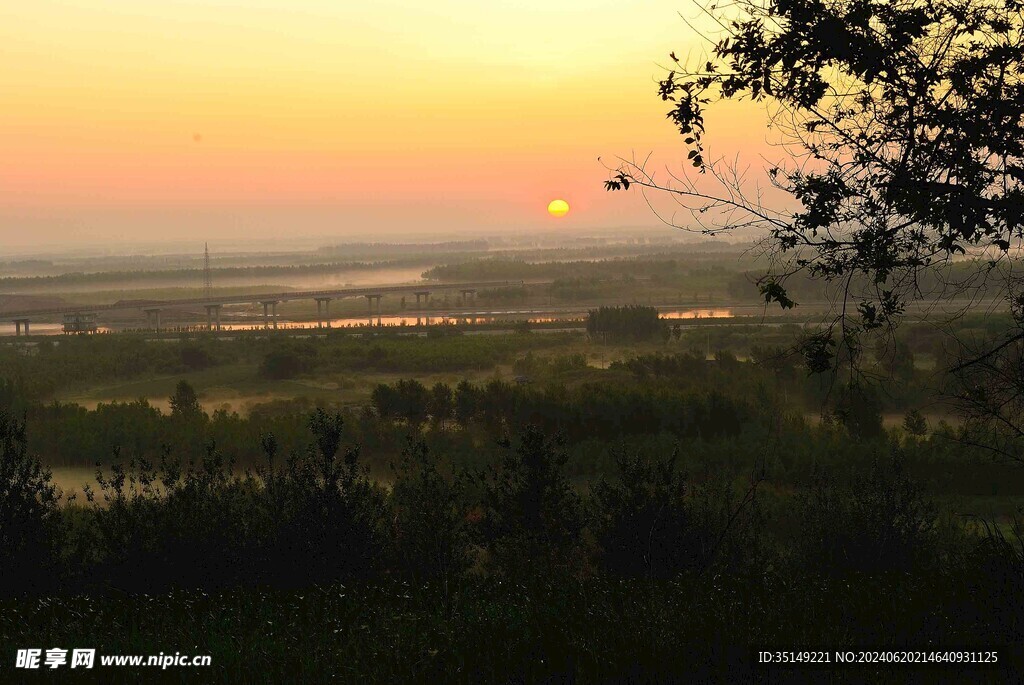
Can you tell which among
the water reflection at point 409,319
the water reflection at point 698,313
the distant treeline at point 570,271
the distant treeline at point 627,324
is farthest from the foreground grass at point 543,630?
the distant treeline at point 570,271

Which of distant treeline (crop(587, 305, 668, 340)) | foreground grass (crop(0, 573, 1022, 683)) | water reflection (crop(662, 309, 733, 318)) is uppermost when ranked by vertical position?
foreground grass (crop(0, 573, 1022, 683))

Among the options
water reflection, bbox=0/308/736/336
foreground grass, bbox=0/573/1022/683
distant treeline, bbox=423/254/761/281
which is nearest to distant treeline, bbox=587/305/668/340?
water reflection, bbox=0/308/736/336

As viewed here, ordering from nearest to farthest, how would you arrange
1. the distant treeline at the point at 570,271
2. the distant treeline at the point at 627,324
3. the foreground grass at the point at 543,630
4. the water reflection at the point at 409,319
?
1. the foreground grass at the point at 543,630
2. the distant treeline at the point at 627,324
3. the water reflection at the point at 409,319
4. the distant treeline at the point at 570,271

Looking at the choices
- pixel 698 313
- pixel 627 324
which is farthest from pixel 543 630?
pixel 698 313

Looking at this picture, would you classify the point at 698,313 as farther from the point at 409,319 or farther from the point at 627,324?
the point at 409,319

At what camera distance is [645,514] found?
11977 millimetres

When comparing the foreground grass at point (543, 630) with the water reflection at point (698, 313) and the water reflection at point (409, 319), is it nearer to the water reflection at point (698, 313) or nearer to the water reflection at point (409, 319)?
the water reflection at point (409, 319)

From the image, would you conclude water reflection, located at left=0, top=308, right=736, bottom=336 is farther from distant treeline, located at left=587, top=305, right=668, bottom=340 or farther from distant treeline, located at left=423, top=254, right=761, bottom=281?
distant treeline, located at left=423, top=254, right=761, bottom=281

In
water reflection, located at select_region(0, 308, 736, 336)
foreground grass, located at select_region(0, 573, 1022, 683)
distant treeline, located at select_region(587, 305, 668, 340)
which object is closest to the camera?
foreground grass, located at select_region(0, 573, 1022, 683)

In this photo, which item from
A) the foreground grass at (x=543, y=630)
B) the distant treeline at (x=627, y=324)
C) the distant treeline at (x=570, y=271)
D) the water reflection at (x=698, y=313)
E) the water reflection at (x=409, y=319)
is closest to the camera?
the foreground grass at (x=543, y=630)

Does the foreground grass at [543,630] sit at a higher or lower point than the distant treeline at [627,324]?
higher

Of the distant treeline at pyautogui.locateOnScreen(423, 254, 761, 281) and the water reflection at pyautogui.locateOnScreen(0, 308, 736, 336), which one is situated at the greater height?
the distant treeline at pyautogui.locateOnScreen(423, 254, 761, 281)

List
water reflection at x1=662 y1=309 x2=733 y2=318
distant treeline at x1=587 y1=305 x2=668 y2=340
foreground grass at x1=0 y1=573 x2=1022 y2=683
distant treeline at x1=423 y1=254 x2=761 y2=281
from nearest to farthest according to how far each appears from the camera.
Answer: foreground grass at x1=0 y1=573 x2=1022 y2=683 → distant treeline at x1=587 y1=305 x2=668 y2=340 → water reflection at x1=662 y1=309 x2=733 y2=318 → distant treeline at x1=423 y1=254 x2=761 y2=281

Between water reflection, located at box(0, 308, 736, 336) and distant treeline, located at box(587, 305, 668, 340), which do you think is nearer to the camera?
distant treeline, located at box(587, 305, 668, 340)
